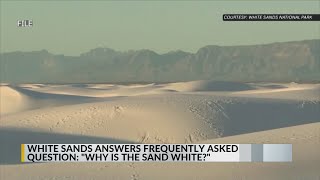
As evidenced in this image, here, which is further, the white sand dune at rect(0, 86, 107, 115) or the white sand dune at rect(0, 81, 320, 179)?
the white sand dune at rect(0, 86, 107, 115)

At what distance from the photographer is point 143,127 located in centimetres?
3145

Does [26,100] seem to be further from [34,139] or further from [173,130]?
[173,130]

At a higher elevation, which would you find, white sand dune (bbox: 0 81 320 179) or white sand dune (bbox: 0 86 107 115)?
white sand dune (bbox: 0 86 107 115)

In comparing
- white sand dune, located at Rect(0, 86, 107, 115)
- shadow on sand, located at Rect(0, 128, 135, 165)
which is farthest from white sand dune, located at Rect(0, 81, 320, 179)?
white sand dune, located at Rect(0, 86, 107, 115)

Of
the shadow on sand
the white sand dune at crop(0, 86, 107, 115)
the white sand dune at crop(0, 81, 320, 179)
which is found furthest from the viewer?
the white sand dune at crop(0, 86, 107, 115)

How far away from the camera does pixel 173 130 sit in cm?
3053

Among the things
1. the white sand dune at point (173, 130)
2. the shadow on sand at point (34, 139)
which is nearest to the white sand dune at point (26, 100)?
the white sand dune at point (173, 130)

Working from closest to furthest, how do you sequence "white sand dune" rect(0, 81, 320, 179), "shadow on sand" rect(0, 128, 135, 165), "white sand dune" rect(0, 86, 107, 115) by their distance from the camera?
"white sand dune" rect(0, 81, 320, 179)
"shadow on sand" rect(0, 128, 135, 165)
"white sand dune" rect(0, 86, 107, 115)

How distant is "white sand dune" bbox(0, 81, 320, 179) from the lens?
14.8 m

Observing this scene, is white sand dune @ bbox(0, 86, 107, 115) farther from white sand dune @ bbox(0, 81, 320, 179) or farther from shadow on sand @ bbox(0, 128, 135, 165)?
shadow on sand @ bbox(0, 128, 135, 165)

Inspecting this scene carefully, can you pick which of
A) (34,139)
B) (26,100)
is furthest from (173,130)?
(26,100)

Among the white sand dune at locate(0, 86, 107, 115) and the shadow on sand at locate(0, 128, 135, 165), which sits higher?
the white sand dune at locate(0, 86, 107, 115)

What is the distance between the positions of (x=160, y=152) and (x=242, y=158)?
203 centimetres

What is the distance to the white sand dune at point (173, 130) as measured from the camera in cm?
1479
